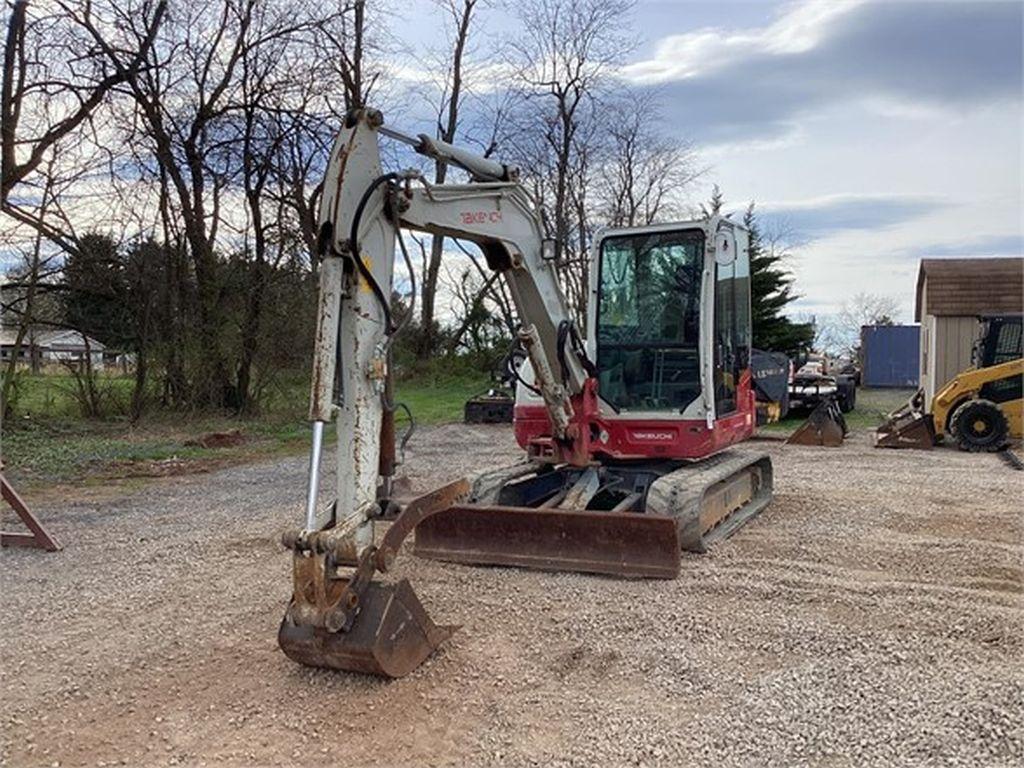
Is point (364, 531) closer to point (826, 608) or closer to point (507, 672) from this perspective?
point (507, 672)

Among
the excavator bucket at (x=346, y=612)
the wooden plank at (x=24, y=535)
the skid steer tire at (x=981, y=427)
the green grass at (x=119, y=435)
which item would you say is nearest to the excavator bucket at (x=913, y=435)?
the skid steer tire at (x=981, y=427)

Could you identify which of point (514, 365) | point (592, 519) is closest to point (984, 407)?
point (514, 365)

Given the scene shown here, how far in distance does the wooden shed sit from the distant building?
1500 centimetres

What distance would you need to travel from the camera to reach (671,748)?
321 centimetres

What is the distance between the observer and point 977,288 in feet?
57.9

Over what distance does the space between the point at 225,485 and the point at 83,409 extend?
6385 millimetres

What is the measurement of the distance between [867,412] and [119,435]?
1420 centimetres

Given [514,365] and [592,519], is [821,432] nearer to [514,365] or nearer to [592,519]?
[514,365]

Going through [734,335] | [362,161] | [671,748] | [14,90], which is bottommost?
[671,748]

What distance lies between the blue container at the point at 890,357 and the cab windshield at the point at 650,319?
24.3 metres

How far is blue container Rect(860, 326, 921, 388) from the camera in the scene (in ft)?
93.2

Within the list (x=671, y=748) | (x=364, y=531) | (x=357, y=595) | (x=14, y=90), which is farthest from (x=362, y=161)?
Result: (x=14, y=90)

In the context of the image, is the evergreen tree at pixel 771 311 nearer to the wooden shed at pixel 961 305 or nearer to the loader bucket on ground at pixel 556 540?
the wooden shed at pixel 961 305

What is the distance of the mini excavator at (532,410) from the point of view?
12.3 ft
